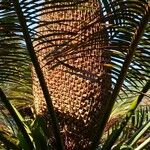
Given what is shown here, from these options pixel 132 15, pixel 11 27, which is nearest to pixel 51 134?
pixel 11 27

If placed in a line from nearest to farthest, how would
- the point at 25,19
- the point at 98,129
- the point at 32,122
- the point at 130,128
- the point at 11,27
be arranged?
the point at 25,19
the point at 11,27
the point at 98,129
the point at 32,122
the point at 130,128

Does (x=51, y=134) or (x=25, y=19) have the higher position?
(x=25, y=19)

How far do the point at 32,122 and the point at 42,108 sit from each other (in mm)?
124

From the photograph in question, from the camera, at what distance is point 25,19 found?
1984 millimetres

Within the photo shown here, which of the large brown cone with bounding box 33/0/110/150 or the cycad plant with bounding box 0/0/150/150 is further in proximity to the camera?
the large brown cone with bounding box 33/0/110/150

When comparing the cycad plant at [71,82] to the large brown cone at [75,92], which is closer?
the cycad plant at [71,82]

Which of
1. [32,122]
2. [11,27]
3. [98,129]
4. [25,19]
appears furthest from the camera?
[32,122]

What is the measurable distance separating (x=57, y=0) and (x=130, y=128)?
146 cm

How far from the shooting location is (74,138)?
2.47 metres

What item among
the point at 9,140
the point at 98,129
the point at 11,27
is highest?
the point at 11,27

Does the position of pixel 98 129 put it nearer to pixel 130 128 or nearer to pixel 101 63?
pixel 101 63

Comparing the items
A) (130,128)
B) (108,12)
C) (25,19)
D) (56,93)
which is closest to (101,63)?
(56,93)

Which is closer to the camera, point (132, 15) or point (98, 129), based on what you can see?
point (132, 15)

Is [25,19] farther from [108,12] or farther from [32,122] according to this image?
[32,122]
